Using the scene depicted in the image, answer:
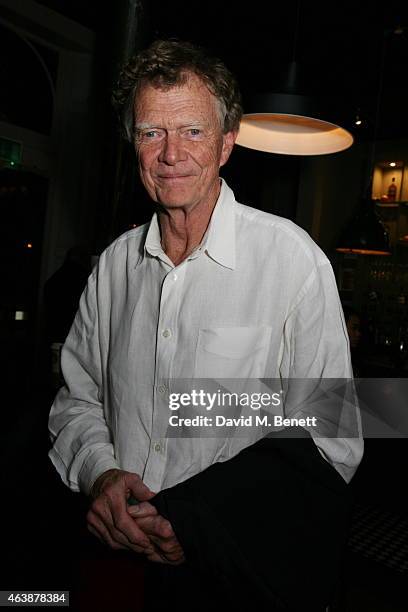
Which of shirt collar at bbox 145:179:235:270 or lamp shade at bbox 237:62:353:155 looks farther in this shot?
lamp shade at bbox 237:62:353:155

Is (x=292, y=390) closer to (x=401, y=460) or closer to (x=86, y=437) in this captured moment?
(x=86, y=437)

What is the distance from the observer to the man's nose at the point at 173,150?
1138 millimetres

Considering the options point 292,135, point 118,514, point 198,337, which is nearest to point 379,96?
point 292,135

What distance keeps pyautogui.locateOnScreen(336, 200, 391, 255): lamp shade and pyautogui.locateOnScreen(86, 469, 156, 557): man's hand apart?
423cm

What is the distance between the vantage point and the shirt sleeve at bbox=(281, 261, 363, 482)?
975mm

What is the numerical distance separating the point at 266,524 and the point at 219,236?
0.53 m

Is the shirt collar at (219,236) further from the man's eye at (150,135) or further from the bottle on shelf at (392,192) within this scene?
the bottle on shelf at (392,192)

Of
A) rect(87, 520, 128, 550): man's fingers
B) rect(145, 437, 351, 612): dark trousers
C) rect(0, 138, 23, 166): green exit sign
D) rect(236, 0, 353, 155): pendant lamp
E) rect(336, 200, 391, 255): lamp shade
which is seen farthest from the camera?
rect(336, 200, 391, 255): lamp shade

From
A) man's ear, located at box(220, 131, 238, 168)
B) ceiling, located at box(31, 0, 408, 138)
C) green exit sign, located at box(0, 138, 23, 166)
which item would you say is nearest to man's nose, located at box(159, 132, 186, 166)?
man's ear, located at box(220, 131, 238, 168)

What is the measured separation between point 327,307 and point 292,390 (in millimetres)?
157

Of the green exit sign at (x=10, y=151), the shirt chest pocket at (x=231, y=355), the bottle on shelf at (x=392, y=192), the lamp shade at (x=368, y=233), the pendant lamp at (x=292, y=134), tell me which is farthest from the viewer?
the bottle on shelf at (x=392, y=192)

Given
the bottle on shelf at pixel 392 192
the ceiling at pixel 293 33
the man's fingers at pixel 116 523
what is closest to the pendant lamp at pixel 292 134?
the ceiling at pixel 293 33

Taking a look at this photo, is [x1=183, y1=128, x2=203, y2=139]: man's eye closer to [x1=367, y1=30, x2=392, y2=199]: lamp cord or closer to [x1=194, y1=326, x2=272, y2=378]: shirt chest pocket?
→ [x1=194, y1=326, x2=272, y2=378]: shirt chest pocket

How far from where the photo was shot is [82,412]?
1219 mm
